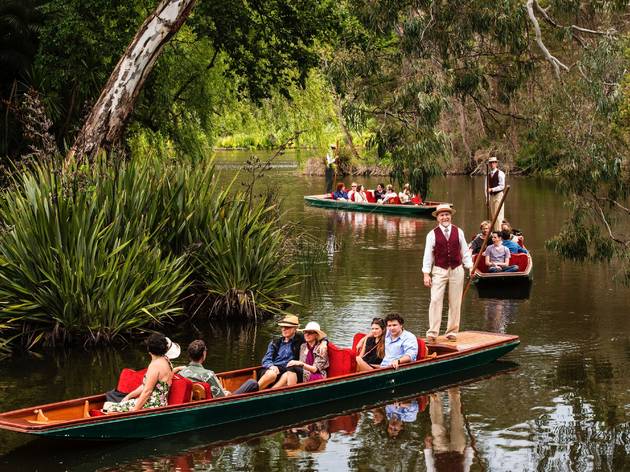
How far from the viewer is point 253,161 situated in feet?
57.4

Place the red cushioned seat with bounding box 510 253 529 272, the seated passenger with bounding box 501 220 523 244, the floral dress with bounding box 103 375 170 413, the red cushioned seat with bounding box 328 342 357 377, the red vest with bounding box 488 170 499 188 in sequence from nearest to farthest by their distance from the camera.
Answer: the floral dress with bounding box 103 375 170 413 → the red cushioned seat with bounding box 328 342 357 377 → the red cushioned seat with bounding box 510 253 529 272 → the seated passenger with bounding box 501 220 523 244 → the red vest with bounding box 488 170 499 188

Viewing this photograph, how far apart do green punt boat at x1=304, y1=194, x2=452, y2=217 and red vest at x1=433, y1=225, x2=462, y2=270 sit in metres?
20.6

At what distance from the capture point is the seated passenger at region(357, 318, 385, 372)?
45.5ft

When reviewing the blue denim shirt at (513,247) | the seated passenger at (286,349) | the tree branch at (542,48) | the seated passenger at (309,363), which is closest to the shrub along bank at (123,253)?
the seated passenger at (286,349)

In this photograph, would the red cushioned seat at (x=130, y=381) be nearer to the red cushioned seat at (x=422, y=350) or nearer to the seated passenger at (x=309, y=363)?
the seated passenger at (x=309, y=363)

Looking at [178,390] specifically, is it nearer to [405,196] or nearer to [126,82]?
[126,82]

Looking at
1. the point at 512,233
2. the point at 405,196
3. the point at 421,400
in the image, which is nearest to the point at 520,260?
the point at 512,233

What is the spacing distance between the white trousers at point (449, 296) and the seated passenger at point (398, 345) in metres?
1.58

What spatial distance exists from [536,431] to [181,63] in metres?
16.5

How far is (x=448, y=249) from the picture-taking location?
15.4 metres

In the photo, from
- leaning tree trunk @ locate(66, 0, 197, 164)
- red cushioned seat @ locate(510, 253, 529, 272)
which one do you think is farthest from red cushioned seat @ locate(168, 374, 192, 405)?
red cushioned seat @ locate(510, 253, 529, 272)

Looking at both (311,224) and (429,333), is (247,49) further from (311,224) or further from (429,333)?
(429,333)

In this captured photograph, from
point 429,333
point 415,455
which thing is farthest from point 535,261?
point 415,455

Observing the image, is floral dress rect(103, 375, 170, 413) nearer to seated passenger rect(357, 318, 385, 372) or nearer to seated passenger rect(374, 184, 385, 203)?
seated passenger rect(357, 318, 385, 372)
